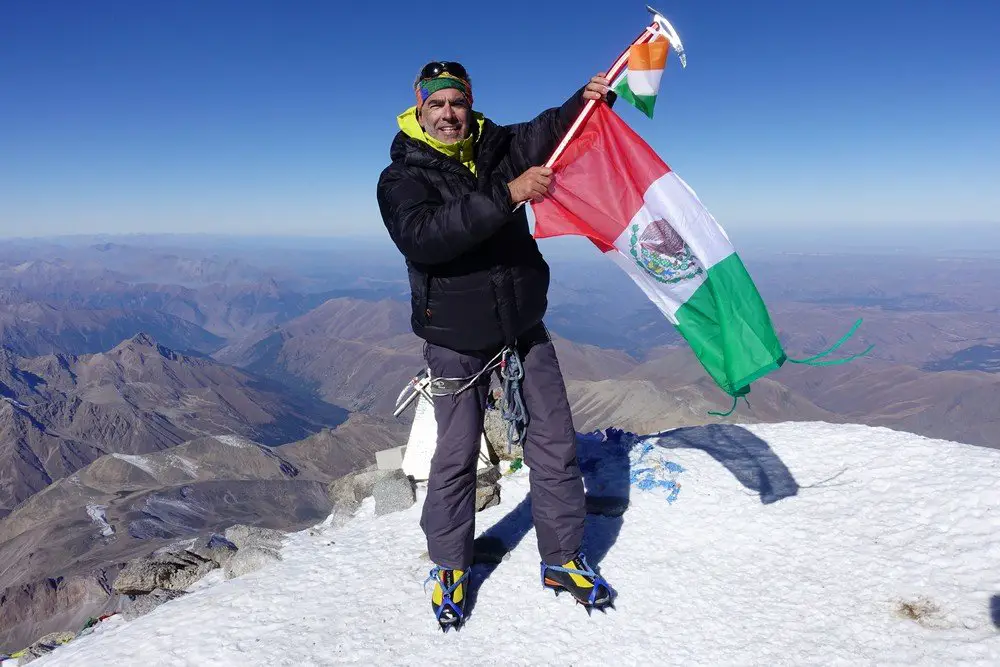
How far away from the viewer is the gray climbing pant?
5.43 m

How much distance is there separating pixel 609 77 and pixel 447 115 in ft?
5.69

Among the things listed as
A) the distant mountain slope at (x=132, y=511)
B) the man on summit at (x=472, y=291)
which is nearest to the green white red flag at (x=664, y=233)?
the man on summit at (x=472, y=291)

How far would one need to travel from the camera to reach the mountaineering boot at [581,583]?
5.54 metres

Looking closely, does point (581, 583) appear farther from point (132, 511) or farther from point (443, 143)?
point (132, 511)

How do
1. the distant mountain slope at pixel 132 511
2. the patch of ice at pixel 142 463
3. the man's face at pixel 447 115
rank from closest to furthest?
1. the man's face at pixel 447 115
2. the distant mountain slope at pixel 132 511
3. the patch of ice at pixel 142 463

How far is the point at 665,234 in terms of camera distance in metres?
5.81

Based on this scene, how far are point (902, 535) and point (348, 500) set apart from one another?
325 inches

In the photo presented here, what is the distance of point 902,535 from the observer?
6355 millimetres

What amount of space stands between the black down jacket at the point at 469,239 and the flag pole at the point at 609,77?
107mm

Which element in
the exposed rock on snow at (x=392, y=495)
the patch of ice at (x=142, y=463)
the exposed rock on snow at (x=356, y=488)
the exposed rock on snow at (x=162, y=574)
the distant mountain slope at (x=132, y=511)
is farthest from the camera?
the patch of ice at (x=142, y=463)

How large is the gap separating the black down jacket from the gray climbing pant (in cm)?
34

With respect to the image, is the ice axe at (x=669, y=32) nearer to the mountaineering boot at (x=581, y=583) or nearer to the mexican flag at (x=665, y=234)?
the mexican flag at (x=665, y=234)

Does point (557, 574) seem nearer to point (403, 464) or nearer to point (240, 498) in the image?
point (403, 464)

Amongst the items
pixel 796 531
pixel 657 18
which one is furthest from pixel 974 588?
pixel 657 18
